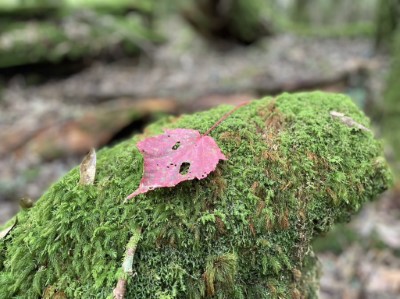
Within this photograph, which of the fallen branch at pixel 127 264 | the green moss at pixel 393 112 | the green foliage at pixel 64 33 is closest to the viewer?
the fallen branch at pixel 127 264

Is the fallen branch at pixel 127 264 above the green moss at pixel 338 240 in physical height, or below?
above

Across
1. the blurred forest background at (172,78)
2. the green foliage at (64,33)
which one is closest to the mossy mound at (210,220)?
the blurred forest background at (172,78)

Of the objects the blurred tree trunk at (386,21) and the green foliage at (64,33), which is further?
the green foliage at (64,33)

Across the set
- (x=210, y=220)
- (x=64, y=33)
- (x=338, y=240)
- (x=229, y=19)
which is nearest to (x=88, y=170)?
(x=210, y=220)

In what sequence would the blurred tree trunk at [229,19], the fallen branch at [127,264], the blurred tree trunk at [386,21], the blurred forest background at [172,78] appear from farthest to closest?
the blurred tree trunk at [229,19], the blurred tree trunk at [386,21], the blurred forest background at [172,78], the fallen branch at [127,264]

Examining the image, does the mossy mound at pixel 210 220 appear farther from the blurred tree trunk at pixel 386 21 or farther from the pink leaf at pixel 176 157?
the blurred tree trunk at pixel 386 21

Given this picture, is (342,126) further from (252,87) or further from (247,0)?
(247,0)

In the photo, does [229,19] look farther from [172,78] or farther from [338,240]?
[338,240]
